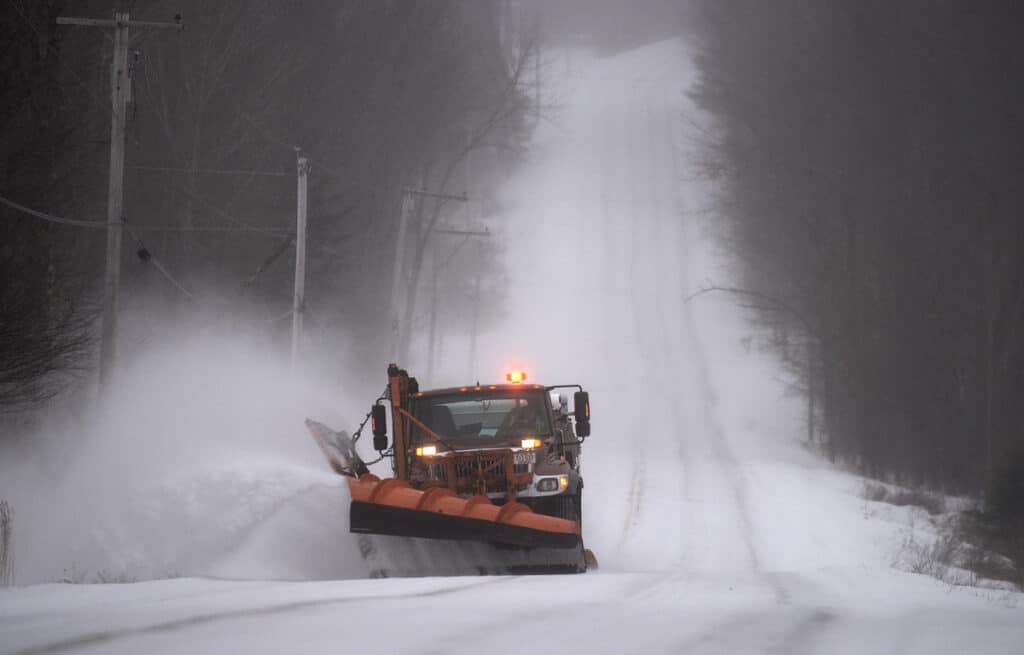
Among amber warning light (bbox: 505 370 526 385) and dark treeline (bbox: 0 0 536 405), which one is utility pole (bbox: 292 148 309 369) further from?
amber warning light (bbox: 505 370 526 385)

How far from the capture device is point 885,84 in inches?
1646

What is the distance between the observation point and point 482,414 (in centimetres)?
1383

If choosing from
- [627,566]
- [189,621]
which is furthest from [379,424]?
[189,621]

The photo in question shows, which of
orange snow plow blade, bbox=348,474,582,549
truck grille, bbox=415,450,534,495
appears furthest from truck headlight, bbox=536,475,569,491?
orange snow plow blade, bbox=348,474,582,549

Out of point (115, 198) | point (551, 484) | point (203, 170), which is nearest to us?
point (551, 484)

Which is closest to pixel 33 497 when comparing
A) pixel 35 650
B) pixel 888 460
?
pixel 35 650

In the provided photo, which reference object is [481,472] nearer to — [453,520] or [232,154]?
[453,520]

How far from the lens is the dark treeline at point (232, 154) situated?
1900cm

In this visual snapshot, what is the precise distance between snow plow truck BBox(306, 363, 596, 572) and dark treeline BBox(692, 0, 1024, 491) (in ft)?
65.1

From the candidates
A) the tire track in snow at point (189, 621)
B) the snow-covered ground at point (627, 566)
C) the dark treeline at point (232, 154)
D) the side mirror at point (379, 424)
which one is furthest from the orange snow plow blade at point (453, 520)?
the dark treeline at point (232, 154)

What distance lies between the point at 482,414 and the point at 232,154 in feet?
69.3

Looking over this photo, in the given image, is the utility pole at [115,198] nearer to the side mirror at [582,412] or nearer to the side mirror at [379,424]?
the side mirror at [379,424]

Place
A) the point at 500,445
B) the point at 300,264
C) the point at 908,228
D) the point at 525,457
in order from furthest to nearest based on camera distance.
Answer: the point at 908,228 < the point at 300,264 < the point at 500,445 < the point at 525,457

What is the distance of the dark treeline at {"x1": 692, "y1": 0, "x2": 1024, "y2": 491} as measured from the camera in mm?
33812
